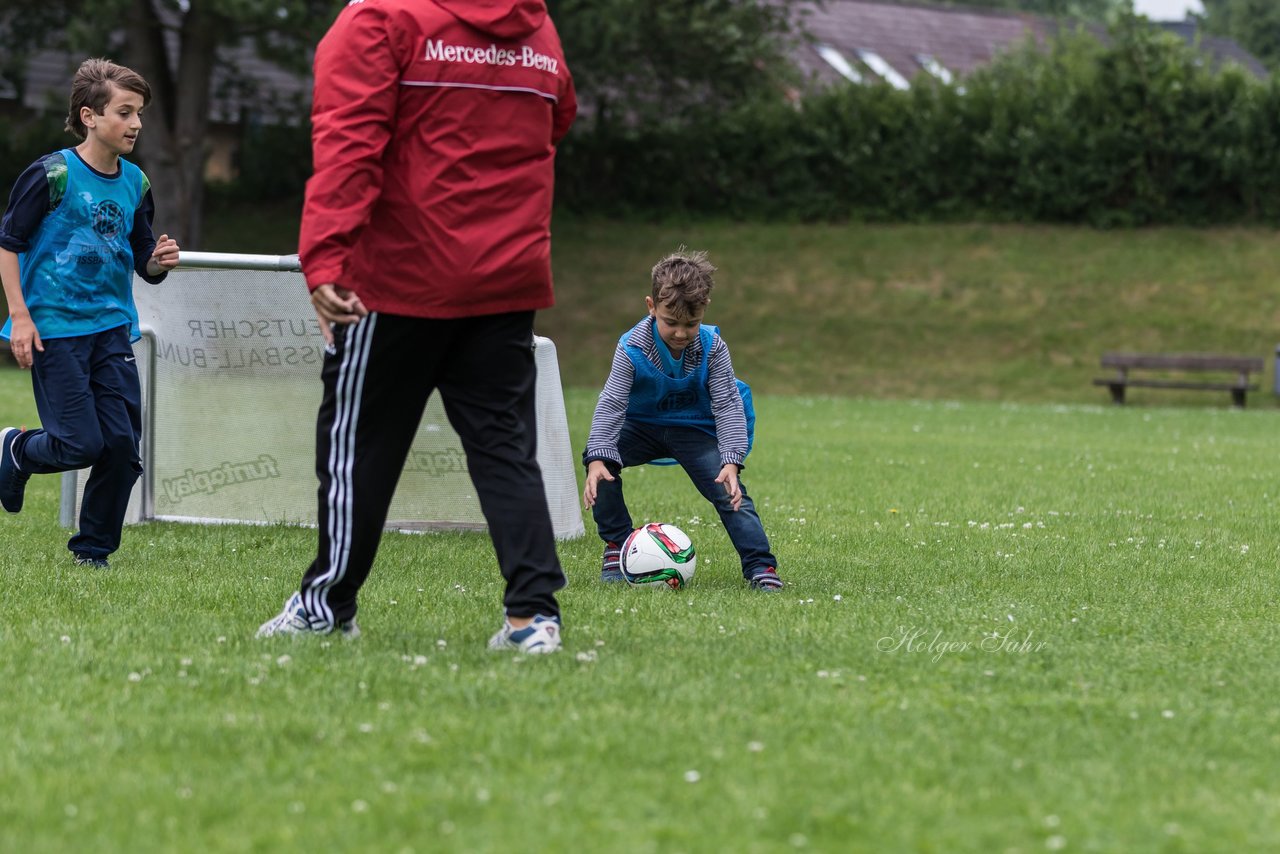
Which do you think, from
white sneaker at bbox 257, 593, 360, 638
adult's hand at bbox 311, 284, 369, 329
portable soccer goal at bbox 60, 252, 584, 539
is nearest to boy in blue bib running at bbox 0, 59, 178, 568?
portable soccer goal at bbox 60, 252, 584, 539

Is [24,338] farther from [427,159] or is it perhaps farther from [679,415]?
[679,415]

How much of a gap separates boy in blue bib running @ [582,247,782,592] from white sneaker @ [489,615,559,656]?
4.57 feet

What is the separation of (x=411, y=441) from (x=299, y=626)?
2.33 feet

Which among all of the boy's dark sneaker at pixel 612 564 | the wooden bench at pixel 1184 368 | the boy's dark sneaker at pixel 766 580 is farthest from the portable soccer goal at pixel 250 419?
the wooden bench at pixel 1184 368

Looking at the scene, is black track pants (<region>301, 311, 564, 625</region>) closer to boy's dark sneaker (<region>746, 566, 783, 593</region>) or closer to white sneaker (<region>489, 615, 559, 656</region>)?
white sneaker (<region>489, 615, 559, 656</region>)

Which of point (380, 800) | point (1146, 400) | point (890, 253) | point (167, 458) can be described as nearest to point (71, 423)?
point (167, 458)

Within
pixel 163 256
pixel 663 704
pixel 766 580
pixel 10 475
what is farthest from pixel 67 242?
pixel 663 704

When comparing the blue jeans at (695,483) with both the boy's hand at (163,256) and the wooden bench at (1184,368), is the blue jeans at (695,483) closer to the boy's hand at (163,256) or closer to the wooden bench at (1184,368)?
the boy's hand at (163,256)

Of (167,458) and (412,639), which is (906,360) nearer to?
(167,458)

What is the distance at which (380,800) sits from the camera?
329 centimetres

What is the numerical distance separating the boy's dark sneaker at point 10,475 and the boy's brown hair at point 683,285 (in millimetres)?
2924

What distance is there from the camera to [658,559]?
643 centimetres

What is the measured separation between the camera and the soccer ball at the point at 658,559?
641cm

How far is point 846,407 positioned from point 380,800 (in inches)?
729
